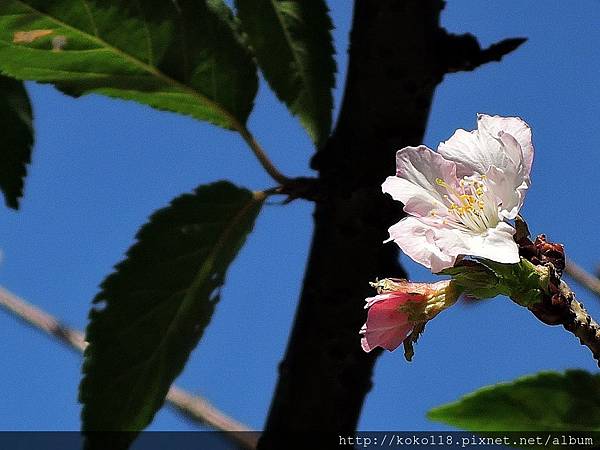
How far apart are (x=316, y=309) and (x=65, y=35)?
377mm

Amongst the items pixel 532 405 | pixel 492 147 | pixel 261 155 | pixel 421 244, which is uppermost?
pixel 261 155

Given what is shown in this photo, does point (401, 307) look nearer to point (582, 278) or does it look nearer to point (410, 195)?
point (410, 195)

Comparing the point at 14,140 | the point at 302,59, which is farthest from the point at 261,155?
the point at 14,140

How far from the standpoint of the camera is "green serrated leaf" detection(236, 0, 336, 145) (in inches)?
37.7

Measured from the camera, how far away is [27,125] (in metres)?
0.96

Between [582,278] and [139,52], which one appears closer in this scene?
[139,52]

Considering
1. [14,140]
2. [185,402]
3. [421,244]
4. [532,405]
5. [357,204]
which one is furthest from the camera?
[185,402]

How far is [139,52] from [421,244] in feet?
1.45

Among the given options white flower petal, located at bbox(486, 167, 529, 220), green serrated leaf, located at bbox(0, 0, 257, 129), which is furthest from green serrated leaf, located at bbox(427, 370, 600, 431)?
green serrated leaf, located at bbox(0, 0, 257, 129)

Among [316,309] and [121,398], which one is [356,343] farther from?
[121,398]

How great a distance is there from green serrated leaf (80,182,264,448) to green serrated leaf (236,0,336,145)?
11 cm

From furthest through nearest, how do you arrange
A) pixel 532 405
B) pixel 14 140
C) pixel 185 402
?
pixel 185 402 < pixel 14 140 < pixel 532 405

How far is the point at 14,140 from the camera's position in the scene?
958 millimetres

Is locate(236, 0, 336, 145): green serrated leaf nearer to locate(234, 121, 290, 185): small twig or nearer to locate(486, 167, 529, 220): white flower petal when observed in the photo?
locate(234, 121, 290, 185): small twig
